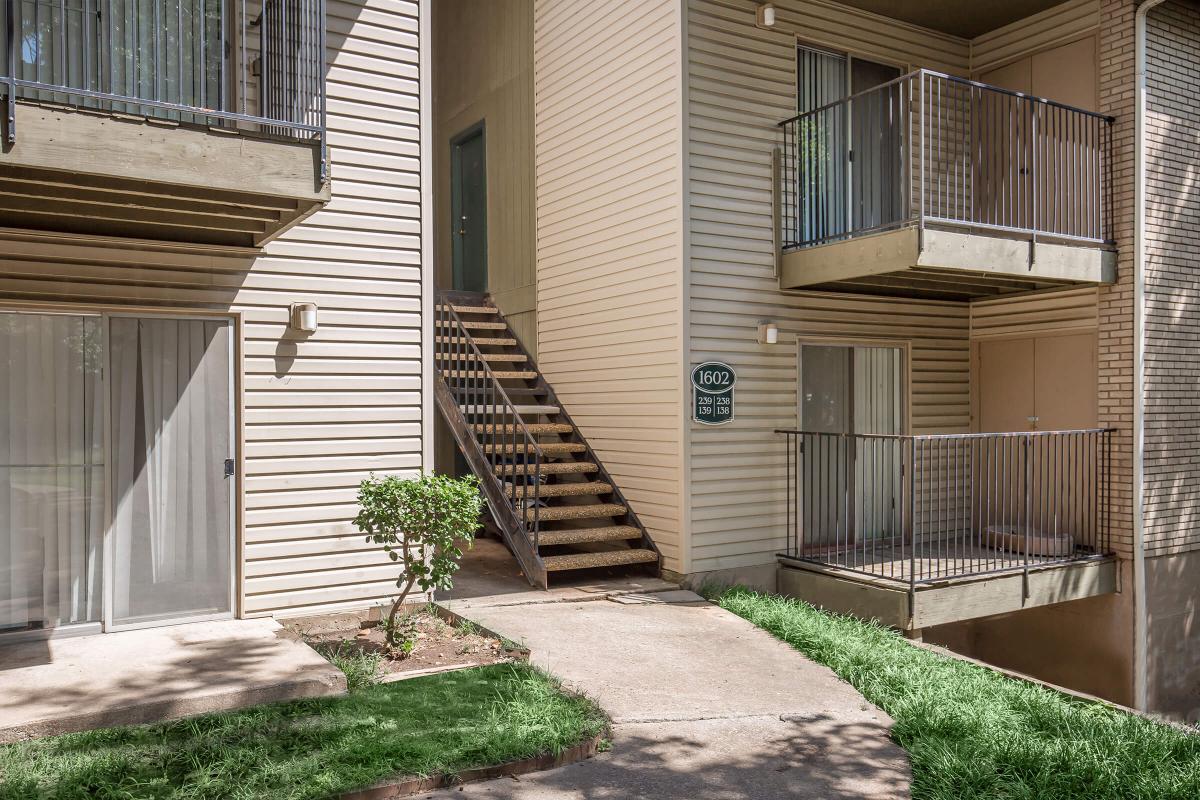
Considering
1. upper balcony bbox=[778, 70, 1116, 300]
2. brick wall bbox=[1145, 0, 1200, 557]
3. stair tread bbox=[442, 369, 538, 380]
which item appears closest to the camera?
upper balcony bbox=[778, 70, 1116, 300]

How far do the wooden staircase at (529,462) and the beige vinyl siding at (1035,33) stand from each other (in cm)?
609

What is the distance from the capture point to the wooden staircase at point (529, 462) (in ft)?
27.2

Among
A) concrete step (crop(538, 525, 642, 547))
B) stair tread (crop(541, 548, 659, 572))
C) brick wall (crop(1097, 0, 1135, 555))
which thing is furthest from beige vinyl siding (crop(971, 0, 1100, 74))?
stair tread (crop(541, 548, 659, 572))

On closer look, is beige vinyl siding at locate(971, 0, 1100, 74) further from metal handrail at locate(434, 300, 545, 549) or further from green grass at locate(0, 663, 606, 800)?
green grass at locate(0, 663, 606, 800)

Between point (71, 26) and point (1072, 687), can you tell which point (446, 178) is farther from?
point (1072, 687)

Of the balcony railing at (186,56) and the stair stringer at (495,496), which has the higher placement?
the balcony railing at (186,56)

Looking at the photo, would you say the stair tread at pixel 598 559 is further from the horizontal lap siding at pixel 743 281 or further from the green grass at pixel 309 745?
the green grass at pixel 309 745

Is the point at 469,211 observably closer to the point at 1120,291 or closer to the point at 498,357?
the point at 498,357

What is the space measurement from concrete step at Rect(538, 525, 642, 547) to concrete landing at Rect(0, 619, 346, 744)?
283 centimetres

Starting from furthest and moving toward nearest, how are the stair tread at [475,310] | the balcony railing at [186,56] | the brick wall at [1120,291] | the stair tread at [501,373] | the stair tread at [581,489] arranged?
the stair tread at [475,310] < the stair tread at [501,373] < the stair tread at [581,489] < the brick wall at [1120,291] < the balcony railing at [186,56]

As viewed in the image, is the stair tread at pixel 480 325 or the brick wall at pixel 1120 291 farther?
the stair tread at pixel 480 325

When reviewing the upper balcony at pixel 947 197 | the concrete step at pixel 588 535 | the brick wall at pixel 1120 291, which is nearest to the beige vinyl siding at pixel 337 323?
the concrete step at pixel 588 535

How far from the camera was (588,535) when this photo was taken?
8344 millimetres

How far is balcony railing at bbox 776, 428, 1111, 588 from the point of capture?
836cm
